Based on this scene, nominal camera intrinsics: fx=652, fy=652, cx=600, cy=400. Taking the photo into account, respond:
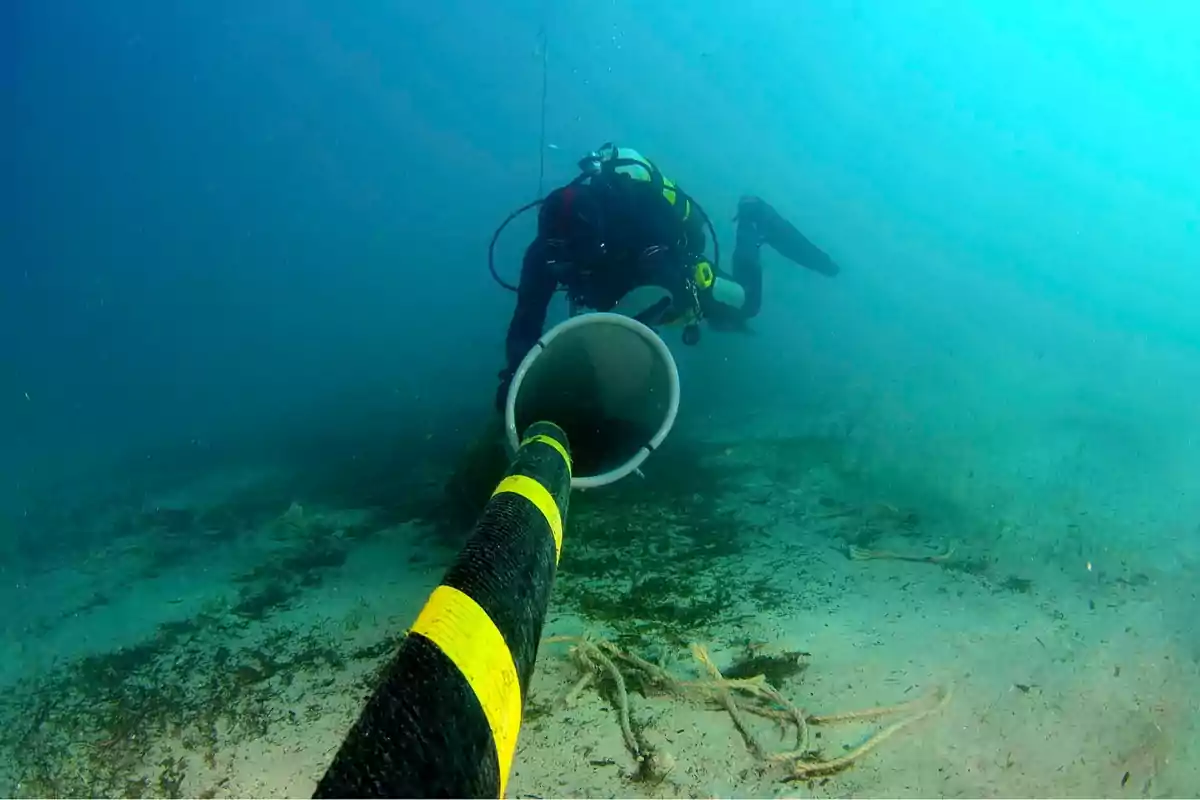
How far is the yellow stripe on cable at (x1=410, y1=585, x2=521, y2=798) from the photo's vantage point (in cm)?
125

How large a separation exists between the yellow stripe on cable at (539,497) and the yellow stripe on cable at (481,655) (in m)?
0.53

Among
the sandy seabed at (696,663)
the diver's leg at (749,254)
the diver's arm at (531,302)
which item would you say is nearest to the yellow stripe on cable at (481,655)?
the sandy seabed at (696,663)

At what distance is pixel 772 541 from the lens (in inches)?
169

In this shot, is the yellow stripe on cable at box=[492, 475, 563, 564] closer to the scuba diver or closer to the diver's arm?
the scuba diver

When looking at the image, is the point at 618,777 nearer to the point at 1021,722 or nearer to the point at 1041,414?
the point at 1021,722

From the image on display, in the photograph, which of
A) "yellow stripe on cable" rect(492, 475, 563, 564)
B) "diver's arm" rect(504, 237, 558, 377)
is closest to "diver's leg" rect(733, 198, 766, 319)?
"diver's arm" rect(504, 237, 558, 377)

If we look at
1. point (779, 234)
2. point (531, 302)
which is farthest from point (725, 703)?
point (779, 234)

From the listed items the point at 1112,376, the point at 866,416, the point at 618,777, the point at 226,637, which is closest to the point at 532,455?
the point at 618,777

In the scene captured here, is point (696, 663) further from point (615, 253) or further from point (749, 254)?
point (749, 254)

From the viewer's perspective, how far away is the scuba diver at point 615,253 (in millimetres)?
4379

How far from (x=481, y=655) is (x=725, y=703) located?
1.67 m

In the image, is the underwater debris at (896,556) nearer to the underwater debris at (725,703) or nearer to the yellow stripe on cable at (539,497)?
the underwater debris at (725,703)

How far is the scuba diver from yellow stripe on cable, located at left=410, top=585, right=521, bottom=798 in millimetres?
2353

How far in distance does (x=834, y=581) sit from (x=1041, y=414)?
4725mm
